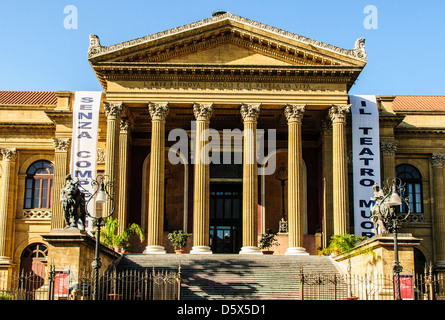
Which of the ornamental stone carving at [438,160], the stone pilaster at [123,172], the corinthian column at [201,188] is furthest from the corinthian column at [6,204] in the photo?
the ornamental stone carving at [438,160]

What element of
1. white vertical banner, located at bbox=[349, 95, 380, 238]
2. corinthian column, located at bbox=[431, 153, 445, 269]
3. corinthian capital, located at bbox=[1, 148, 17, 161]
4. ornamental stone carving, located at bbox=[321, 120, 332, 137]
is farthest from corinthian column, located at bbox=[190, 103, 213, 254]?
corinthian column, located at bbox=[431, 153, 445, 269]

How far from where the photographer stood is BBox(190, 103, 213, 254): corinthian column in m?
34.0

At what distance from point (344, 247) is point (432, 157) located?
15.1 meters

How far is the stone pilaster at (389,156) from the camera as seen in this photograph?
41.0 metres

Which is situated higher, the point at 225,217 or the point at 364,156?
the point at 364,156

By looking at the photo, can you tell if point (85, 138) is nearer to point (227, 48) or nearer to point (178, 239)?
point (178, 239)

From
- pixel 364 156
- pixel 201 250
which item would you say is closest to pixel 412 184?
pixel 364 156

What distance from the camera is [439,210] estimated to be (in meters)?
43.0

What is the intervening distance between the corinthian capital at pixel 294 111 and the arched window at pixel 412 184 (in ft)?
38.6

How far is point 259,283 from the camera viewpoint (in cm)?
2884

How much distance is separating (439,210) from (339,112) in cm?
1232

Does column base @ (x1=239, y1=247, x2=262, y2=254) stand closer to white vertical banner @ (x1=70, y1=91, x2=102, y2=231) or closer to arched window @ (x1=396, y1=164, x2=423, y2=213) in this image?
white vertical banner @ (x1=70, y1=91, x2=102, y2=231)
